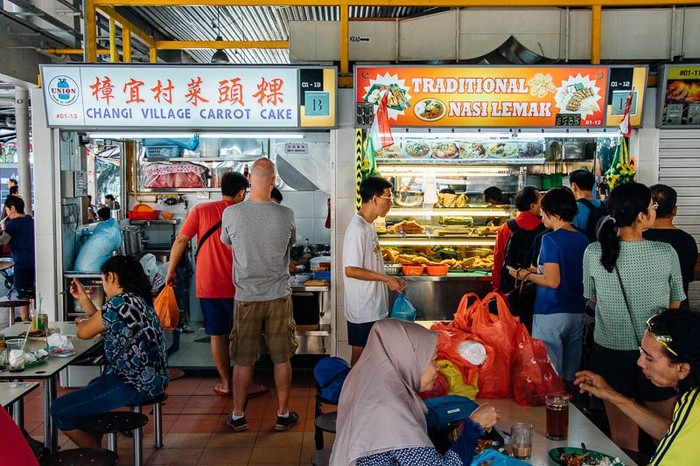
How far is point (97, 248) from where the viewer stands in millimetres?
6125

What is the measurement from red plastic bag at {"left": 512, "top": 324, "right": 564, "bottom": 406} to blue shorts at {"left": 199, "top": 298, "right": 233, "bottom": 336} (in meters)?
3.10

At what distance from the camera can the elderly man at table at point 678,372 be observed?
2.13 m

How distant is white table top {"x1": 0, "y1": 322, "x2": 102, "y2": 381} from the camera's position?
11.7 ft

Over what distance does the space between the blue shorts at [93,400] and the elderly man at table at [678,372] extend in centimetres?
287

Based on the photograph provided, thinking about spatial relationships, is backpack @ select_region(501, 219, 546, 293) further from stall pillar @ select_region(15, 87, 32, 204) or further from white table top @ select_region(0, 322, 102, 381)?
stall pillar @ select_region(15, 87, 32, 204)

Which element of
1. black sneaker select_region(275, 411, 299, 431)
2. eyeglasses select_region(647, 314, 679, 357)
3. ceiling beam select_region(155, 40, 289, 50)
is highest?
ceiling beam select_region(155, 40, 289, 50)

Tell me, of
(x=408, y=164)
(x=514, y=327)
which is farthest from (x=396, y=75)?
(x=514, y=327)

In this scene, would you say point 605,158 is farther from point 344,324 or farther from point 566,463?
point 566,463

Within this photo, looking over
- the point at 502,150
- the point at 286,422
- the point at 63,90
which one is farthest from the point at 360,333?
the point at 63,90

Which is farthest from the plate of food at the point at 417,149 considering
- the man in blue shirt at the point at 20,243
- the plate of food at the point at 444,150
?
the man in blue shirt at the point at 20,243

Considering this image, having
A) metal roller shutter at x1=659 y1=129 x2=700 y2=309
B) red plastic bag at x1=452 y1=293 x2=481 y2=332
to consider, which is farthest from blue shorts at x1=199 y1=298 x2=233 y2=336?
metal roller shutter at x1=659 y1=129 x2=700 y2=309

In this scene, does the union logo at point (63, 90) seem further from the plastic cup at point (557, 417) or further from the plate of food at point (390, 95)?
the plastic cup at point (557, 417)

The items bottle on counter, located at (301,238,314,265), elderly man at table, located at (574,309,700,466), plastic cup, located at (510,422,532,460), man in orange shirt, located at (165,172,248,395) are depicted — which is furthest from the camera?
bottle on counter, located at (301,238,314,265)

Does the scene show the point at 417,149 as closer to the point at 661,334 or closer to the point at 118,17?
the point at 118,17
